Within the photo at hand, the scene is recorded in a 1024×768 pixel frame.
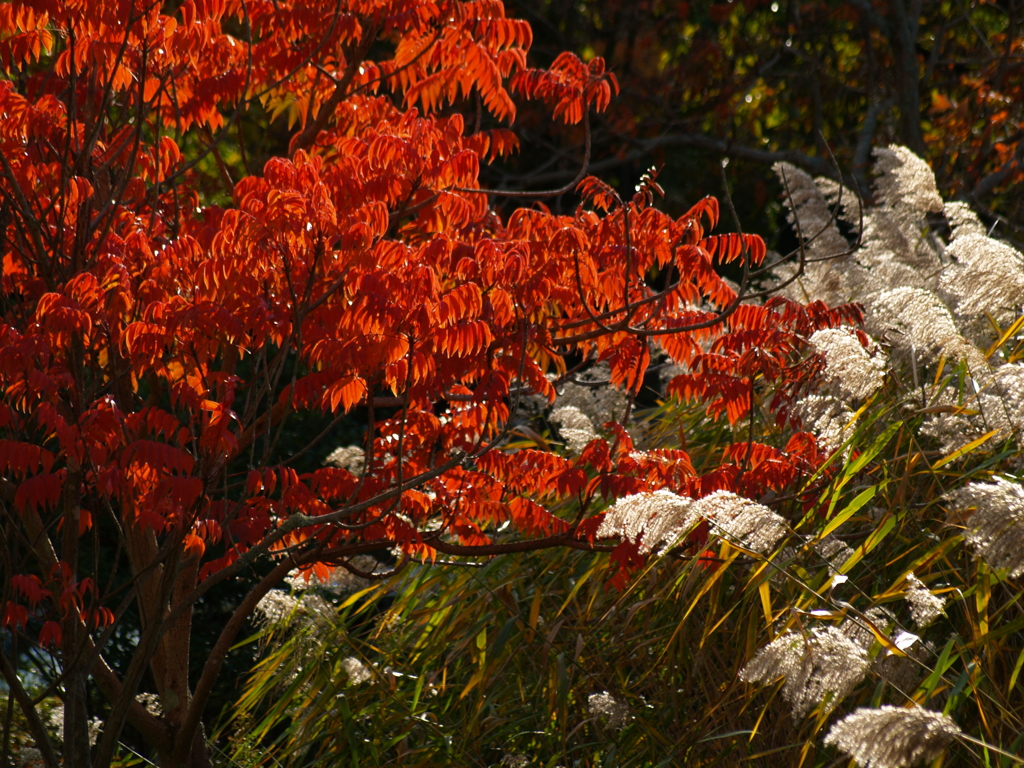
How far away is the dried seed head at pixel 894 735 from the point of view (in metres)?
2.04

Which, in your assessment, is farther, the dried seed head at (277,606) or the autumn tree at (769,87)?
the autumn tree at (769,87)

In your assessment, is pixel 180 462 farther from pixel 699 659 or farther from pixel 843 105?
pixel 843 105

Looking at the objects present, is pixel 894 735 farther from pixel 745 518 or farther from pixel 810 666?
pixel 745 518

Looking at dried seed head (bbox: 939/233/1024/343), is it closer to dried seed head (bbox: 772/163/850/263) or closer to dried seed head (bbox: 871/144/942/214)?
dried seed head (bbox: 871/144/942/214)

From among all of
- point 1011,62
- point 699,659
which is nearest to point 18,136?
point 699,659

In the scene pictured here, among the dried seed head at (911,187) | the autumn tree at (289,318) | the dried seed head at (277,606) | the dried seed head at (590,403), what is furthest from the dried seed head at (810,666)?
the dried seed head at (590,403)

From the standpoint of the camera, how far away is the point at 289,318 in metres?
3.99

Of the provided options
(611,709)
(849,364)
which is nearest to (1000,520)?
(849,364)

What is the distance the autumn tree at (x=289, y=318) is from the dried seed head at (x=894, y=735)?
196 centimetres

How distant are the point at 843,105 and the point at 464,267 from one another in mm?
9817

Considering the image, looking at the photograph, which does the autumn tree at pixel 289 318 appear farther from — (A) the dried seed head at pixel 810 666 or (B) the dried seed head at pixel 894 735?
(B) the dried seed head at pixel 894 735

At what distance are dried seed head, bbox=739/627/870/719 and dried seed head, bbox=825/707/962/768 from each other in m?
0.31

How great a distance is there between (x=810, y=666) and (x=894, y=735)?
401 millimetres

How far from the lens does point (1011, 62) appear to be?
9.90 meters
